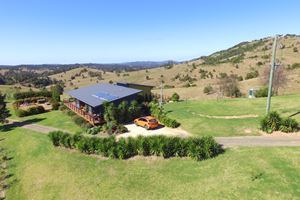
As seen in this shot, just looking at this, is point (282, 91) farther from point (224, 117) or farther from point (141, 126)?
point (141, 126)

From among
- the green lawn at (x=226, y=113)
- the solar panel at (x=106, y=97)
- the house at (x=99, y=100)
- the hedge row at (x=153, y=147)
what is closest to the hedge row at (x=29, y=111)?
the house at (x=99, y=100)

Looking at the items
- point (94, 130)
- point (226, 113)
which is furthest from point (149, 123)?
point (226, 113)

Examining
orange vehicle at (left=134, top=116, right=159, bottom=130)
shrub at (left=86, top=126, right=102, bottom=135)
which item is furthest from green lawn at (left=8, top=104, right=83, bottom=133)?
orange vehicle at (left=134, top=116, right=159, bottom=130)

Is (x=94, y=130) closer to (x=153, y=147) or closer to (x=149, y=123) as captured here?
(x=149, y=123)

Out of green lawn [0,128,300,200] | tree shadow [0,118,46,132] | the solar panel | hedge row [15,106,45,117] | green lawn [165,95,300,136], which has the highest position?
the solar panel

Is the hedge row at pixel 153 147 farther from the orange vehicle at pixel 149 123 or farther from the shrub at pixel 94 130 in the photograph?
the orange vehicle at pixel 149 123

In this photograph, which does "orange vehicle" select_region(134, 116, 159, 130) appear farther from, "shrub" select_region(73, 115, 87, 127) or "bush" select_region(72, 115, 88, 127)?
"shrub" select_region(73, 115, 87, 127)
